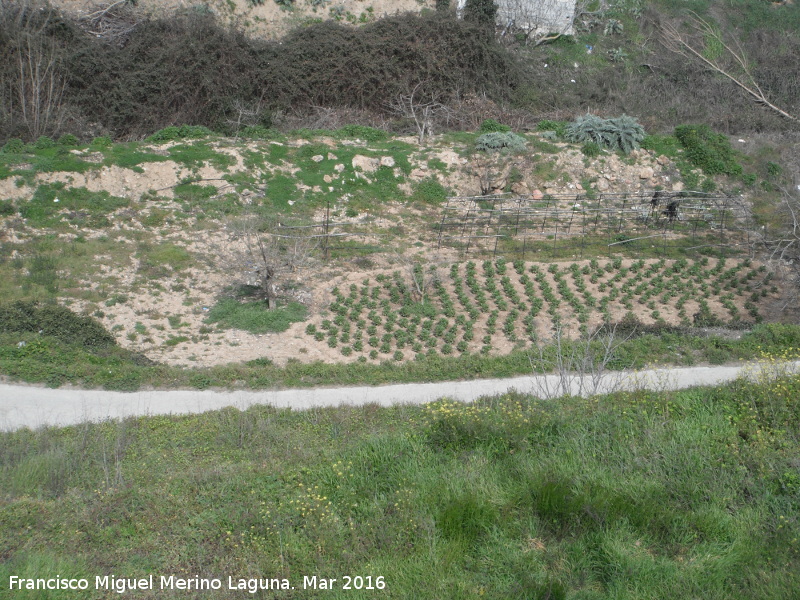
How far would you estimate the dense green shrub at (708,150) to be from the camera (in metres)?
21.2

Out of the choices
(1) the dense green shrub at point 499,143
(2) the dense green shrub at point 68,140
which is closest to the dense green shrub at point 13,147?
(2) the dense green shrub at point 68,140

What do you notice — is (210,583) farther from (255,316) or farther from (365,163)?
(365,163)

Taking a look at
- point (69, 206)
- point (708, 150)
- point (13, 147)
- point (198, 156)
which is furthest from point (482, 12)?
point (69, 206)

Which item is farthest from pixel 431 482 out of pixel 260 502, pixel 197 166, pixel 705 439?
pixel 197 166

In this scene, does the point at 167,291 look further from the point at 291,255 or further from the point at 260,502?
the point at 260,502

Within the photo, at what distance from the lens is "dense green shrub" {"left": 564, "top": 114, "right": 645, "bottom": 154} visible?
21.6m

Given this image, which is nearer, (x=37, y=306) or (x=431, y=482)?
(x=431, y=482)

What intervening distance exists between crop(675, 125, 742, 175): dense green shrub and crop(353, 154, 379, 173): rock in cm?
978

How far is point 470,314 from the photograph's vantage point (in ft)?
46.3

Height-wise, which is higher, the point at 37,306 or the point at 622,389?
the point at 622,389

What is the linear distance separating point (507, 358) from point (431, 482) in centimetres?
566

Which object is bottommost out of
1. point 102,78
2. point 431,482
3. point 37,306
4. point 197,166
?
point 37,306

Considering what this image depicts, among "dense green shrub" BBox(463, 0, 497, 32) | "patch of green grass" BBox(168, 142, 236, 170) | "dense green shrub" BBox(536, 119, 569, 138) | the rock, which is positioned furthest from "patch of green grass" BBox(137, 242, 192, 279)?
"dense green shrub" BBox(463, 0, 497, 32)

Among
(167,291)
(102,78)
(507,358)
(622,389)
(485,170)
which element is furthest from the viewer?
(102,78)
